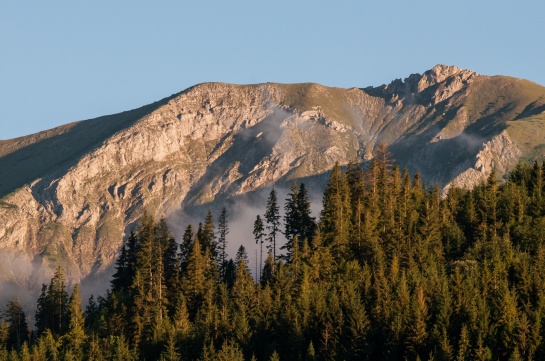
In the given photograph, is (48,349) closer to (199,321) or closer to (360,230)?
(199,321)

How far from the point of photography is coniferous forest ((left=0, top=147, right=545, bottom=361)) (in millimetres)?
122312

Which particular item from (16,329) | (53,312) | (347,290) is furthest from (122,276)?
(347,290)

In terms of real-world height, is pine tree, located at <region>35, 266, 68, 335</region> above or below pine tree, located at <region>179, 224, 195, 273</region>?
below

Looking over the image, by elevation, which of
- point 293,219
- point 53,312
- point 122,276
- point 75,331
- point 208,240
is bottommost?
point 75,331

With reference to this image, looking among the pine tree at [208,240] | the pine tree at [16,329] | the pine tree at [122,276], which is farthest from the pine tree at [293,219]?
the pine tree at [16,329]

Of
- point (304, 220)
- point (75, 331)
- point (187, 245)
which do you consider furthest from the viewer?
point (304, 220)

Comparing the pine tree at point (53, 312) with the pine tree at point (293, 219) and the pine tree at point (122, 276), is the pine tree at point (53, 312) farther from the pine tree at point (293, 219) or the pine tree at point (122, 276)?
the pine tree at point (293, 219)

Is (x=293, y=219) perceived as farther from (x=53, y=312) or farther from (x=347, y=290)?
(x=53, y=312)

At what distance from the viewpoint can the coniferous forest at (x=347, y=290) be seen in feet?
401

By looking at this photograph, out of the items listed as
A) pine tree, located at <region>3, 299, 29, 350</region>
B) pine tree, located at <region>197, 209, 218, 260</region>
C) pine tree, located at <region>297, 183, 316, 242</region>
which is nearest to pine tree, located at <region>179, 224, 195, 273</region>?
pine tree, located at <region>197, 209, 218, 260</region>

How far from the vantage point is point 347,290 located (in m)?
138

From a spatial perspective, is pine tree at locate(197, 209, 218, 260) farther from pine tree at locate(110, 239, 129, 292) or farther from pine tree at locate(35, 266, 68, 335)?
pine tree at locate(35, 266, 68, 335)

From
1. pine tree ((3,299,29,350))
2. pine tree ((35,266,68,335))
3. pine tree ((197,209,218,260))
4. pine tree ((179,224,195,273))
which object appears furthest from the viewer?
pine tree ((3,299,29,350))

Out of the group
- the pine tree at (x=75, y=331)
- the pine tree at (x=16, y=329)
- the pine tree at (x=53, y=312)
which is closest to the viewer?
the pine tree at (x=75, y=331)
